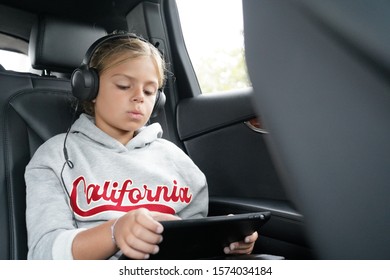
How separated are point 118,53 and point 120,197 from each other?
1.27 feet

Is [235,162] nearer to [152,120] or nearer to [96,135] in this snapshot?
[152,120]

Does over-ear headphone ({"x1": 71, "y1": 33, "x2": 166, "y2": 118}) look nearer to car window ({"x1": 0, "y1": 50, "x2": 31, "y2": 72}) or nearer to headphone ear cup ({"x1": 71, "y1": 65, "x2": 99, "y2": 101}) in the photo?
headphone ear cup ({"x1": 71, "y1": 65, "x2": 99, "y2": 101})

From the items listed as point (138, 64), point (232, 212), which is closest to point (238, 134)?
point (232, 212)

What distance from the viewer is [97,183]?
108 cm

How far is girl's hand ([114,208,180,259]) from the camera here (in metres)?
0.68

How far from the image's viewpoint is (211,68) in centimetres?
159

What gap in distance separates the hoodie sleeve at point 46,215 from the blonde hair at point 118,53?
11.0 inches

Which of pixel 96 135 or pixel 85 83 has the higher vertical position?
pixel 85 83

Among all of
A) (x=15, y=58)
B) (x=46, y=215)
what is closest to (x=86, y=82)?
(x=46, y=215)

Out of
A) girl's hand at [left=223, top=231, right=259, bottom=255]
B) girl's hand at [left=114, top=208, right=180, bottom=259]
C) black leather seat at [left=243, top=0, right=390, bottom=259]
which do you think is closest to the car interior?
girl's hand at [left=223, top=231, right=259, bottom=255]

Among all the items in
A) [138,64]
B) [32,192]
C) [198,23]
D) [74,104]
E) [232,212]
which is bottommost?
[232,212]
